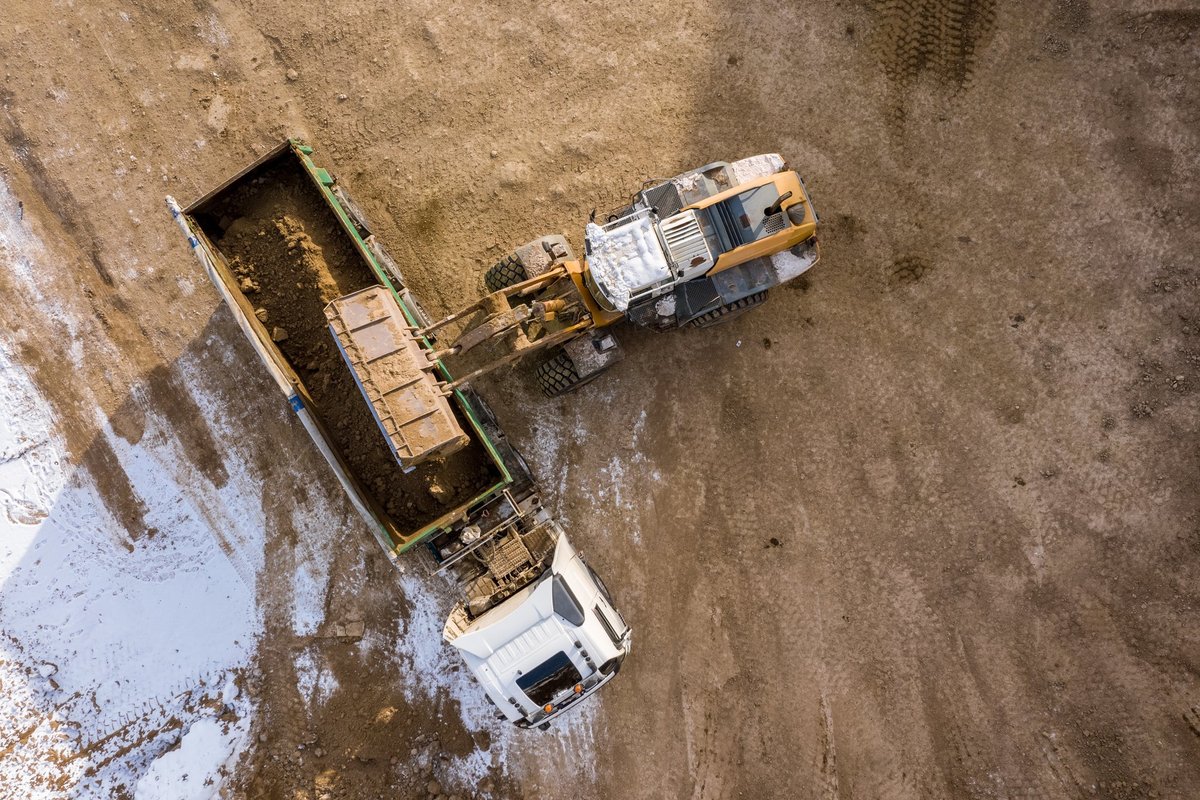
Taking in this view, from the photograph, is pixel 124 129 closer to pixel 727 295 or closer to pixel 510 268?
pixel 510 268

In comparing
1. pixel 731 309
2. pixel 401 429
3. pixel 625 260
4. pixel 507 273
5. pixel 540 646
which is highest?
pixel 507 273

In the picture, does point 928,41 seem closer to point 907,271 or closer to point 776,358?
point 907,271

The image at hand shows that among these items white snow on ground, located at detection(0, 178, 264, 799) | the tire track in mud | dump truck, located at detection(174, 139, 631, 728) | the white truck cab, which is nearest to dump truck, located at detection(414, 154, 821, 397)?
dump truck, located at detection(174, 139, 631, 728)

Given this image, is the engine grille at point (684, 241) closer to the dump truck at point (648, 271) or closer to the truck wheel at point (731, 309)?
the dump truck at point (648, 271)

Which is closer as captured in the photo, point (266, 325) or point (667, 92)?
point (266, 325)

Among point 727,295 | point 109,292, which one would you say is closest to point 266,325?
point 109,292

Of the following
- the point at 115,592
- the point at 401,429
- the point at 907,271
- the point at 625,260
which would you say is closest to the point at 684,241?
the point at 625,260
